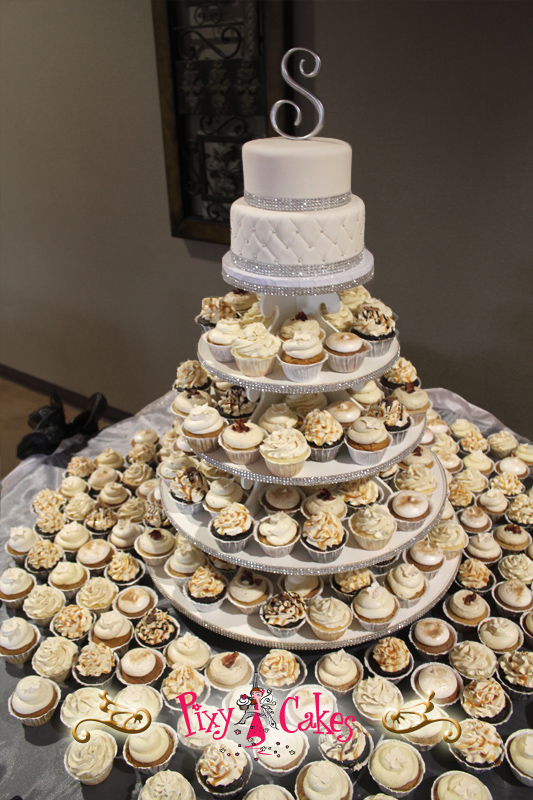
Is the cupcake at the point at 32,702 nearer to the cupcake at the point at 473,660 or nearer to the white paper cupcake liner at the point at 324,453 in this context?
the white paper cupcake liner at the point at 324,453

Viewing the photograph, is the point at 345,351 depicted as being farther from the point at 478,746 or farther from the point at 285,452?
the point at 478,746

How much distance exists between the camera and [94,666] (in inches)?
112

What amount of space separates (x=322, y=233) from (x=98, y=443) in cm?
294

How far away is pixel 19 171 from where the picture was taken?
642cm

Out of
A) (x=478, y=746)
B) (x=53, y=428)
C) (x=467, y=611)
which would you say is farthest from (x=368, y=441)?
(x=53, y=428)

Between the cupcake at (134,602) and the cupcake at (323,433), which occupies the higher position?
the cupcake at (323,433)

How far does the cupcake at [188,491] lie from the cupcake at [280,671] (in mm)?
774

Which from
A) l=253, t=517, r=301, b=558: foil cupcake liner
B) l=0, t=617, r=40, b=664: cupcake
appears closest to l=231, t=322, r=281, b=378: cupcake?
l=253, t=517, r=301, b=558: foil cupcake liner

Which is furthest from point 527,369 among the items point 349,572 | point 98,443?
point 98,443

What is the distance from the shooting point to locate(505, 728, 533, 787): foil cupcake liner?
2406mm

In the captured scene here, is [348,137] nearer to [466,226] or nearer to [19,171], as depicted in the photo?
[466,226]

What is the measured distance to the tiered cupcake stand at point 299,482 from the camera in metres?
2.65

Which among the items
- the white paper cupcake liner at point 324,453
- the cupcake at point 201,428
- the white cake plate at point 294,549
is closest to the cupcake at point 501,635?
the white cake plate at point 294,549

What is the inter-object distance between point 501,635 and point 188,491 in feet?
5.35
